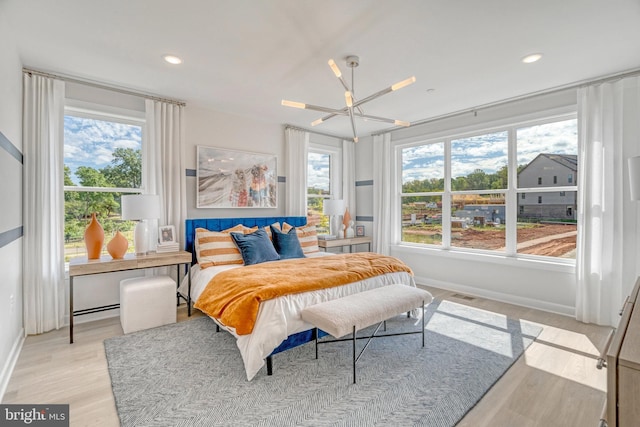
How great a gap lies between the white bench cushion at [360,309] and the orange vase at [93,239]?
2.28 metres

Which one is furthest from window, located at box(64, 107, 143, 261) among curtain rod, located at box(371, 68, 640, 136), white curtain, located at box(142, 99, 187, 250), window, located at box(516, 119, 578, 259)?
window, located at box(516, 119, 578, 259)

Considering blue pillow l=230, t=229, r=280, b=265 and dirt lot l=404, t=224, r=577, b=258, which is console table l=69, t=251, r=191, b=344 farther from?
dirt lot l=404, t=224, r=577, b=258

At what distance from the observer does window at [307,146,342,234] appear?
5.50m

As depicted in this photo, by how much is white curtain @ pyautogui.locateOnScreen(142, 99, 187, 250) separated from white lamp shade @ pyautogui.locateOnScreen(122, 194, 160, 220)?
482mm

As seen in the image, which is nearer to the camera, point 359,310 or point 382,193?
point 359,310

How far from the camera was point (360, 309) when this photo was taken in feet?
7.73

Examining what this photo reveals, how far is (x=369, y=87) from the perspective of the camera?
11.2ft

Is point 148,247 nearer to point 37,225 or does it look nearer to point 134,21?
point 37,225

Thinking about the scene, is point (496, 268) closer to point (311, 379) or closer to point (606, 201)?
point (606, 201)

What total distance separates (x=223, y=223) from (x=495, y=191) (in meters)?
3.80

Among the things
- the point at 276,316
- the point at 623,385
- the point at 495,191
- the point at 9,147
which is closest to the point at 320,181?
the point at 495,191

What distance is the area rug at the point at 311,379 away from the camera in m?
1.86

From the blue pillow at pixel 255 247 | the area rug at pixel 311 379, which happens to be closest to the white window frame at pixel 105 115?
the blue pillow at pixel 255 247

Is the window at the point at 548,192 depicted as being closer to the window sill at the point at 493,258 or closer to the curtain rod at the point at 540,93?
the window sill at the point at 493,258
